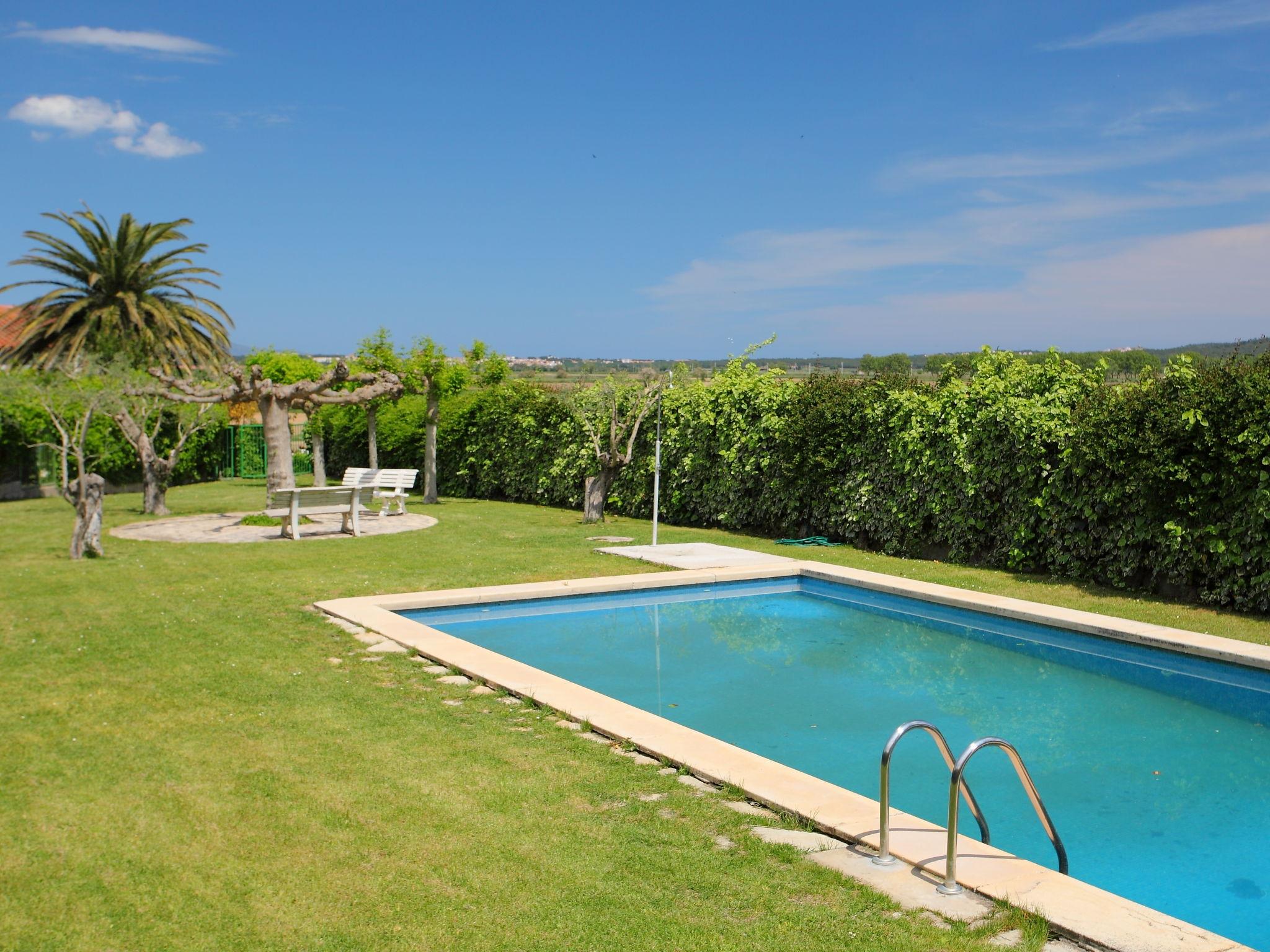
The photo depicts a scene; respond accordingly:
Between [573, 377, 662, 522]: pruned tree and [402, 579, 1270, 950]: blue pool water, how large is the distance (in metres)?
6.38

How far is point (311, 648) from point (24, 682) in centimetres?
206

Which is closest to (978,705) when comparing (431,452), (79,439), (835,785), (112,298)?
(835,785)

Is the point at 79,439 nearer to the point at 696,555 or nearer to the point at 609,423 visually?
the point at 696,555

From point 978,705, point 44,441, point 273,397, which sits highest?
point 273,397

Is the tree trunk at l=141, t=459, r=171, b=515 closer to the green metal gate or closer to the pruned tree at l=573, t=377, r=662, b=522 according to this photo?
the pruned tree at l=573, t=377, r=662, b=522

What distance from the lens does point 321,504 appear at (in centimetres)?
1609

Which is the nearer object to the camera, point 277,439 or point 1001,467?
point 1001,467

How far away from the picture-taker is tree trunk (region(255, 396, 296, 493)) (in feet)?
58.5

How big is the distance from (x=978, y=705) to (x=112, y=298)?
31.5 meters

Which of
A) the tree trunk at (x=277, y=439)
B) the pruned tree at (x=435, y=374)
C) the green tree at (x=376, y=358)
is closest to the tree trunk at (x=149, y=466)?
the tree trunk at (x=277, y=439)

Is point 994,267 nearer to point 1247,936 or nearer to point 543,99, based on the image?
point 543,99

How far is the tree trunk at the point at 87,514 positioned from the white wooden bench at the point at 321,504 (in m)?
2.98

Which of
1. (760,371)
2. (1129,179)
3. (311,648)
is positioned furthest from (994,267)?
(311,648)

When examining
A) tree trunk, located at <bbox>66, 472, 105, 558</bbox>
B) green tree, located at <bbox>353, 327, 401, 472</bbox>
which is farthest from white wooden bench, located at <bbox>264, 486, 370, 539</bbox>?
green tree, located at <bbox>353, 327, 401, 472</bbox>
